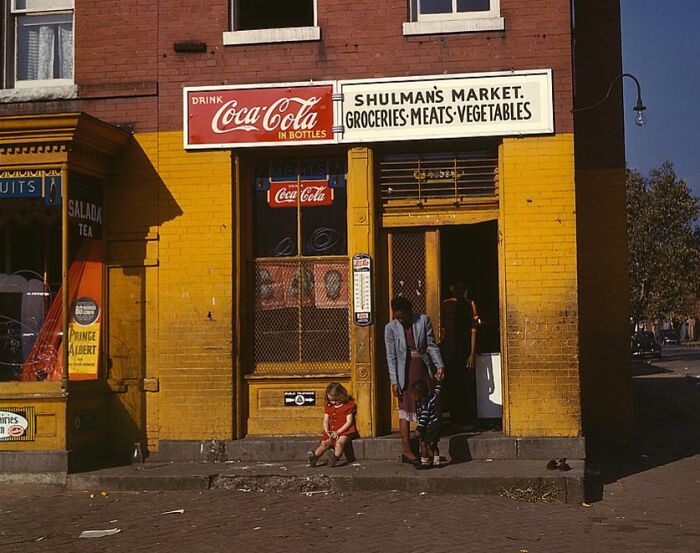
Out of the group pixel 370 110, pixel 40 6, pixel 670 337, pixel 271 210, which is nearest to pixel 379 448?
pixel 271 210

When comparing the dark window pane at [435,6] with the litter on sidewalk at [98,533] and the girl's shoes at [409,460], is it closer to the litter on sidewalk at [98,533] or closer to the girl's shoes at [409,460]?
the girl's shoes at [409,460]

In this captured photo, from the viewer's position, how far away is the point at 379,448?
10359 millimetres

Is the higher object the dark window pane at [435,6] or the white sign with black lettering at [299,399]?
the dark window pane at [435,6]

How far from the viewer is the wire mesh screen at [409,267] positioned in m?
10.9

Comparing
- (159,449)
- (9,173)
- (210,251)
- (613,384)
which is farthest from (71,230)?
(613,384)

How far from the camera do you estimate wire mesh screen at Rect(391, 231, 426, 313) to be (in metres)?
10.9

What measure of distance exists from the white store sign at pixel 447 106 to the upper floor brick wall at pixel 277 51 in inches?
5.8

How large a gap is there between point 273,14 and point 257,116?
4.80 feet

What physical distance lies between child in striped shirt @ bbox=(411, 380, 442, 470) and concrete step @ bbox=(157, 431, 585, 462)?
566 millimetres

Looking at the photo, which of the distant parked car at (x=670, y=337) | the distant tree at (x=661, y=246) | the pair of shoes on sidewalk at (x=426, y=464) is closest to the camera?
the pair of shoes on sidewalk at (x=426, y=464)

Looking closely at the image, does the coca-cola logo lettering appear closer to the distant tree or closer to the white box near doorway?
the white box near doorway

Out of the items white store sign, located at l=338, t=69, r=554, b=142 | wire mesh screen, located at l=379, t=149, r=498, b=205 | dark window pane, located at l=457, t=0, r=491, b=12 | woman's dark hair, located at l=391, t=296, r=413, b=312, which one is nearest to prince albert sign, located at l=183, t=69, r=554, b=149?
white store sign, located at l=338, t=69, r=554, b=142

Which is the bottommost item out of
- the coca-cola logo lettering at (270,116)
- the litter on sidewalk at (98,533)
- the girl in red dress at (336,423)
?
the litter on sidewalk at (98,533)

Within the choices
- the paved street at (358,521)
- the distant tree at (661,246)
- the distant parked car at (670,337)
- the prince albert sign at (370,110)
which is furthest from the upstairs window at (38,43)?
the distant parked car at (670,337)
